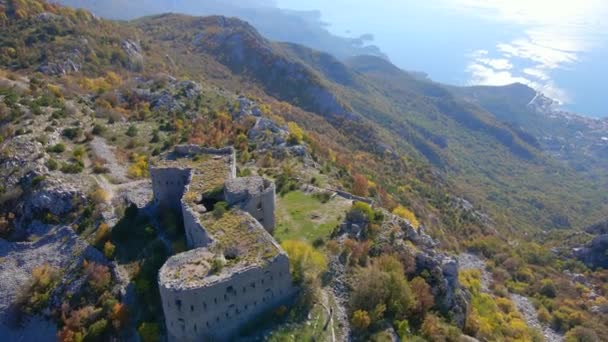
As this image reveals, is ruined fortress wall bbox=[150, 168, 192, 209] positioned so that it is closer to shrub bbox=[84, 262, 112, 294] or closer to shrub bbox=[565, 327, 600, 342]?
shrub bbox=[84, 262, 112, 294]

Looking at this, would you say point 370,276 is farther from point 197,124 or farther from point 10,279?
point 197,124

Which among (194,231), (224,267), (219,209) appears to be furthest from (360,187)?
(224,267)

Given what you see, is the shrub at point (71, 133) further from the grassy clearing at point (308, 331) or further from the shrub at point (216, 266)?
the grassy clearing at point (308, 331)

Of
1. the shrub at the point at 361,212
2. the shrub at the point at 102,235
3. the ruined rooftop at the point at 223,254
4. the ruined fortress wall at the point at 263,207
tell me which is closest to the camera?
the ruined rooftop at the point at 223,254

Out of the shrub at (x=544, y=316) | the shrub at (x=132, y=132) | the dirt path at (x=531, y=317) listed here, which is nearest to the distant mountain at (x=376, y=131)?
the dirt path at (x=531, y=317)

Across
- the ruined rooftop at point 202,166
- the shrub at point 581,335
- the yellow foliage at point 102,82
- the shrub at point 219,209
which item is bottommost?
the shrub at point 581,335

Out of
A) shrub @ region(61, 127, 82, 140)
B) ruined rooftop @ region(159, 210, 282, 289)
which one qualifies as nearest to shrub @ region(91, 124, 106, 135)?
shrub @ region(61, 127, 82, 140)

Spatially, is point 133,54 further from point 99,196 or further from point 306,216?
point 306,216
